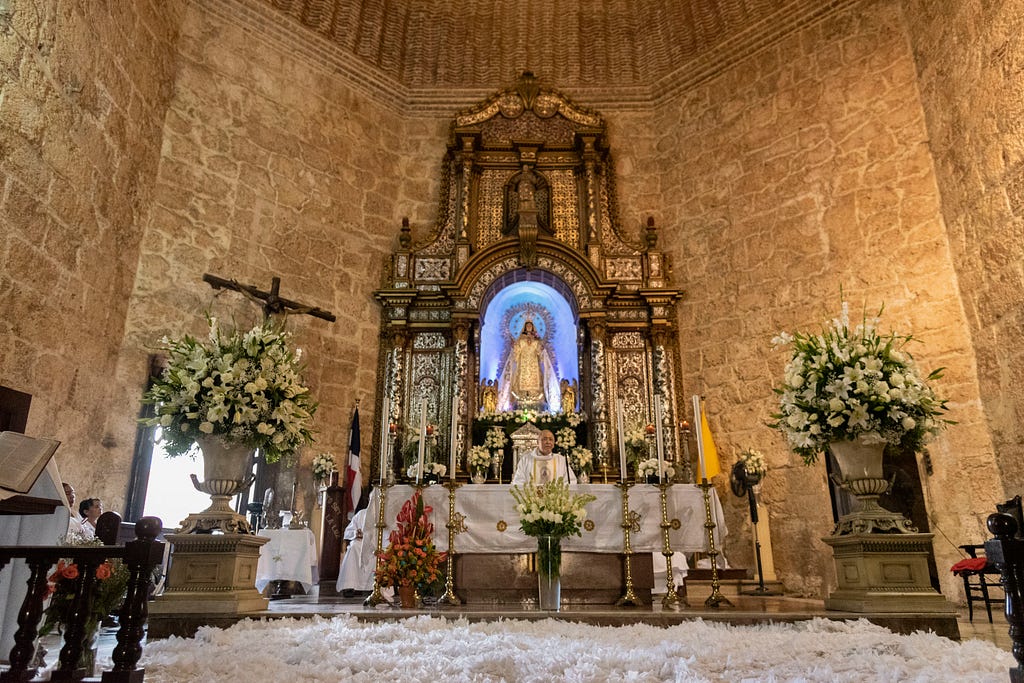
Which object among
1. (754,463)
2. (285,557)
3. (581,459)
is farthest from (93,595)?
(754,463)

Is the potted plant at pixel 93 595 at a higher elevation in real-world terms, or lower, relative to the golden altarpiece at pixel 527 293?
lower

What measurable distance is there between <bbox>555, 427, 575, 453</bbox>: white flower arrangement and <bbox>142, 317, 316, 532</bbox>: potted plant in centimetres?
474

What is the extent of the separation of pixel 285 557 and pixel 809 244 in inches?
318

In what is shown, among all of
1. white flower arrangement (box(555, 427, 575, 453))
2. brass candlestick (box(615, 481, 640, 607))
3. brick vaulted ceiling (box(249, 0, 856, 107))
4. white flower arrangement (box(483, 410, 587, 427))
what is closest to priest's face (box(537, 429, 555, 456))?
brass candlestick (box(615, 481, 640, 607))

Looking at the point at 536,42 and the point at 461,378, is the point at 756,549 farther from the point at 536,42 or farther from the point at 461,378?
the point at 536,42

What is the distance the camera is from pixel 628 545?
6.01 m

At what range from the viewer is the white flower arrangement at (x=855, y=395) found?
199 inches

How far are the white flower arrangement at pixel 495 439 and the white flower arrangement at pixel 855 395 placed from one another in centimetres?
445

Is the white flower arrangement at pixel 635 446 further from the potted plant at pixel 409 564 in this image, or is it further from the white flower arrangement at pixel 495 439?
the potted plant at pixel 409 564

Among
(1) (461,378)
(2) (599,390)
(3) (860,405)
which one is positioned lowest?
(3) (860,405)

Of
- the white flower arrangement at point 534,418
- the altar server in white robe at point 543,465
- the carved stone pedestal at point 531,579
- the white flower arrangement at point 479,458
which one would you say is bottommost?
the carved stone pedestal at point 531,579

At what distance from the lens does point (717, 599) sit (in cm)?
574

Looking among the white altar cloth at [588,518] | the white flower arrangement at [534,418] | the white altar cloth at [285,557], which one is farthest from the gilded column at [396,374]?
the white altar cloth at [588,518]

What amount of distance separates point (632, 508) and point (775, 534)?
373 cm
